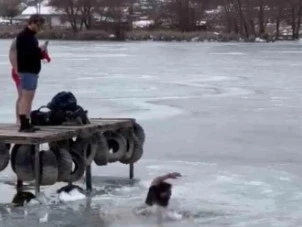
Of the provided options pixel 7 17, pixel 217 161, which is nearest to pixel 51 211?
pixel 217 161

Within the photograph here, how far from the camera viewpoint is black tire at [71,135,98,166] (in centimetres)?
1194

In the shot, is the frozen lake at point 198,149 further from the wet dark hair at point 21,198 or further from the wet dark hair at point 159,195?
the wet dark hair at point 159,195

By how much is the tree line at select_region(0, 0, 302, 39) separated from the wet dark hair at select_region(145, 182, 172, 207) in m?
78.9

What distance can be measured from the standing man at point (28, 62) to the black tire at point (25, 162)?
0.71 ft

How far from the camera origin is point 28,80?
1188cm

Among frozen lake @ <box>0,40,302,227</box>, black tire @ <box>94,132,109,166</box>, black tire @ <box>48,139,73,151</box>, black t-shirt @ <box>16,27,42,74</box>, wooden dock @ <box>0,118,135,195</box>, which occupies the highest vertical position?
black t-shirt @ <box>16,27,42,74</box>

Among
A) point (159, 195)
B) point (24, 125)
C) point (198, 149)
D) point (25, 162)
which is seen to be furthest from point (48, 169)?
point (198, 149)

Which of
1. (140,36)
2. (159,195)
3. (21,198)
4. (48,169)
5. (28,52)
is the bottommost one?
(140,36)

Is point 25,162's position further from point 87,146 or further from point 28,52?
point 28,52

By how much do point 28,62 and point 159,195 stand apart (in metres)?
2.40

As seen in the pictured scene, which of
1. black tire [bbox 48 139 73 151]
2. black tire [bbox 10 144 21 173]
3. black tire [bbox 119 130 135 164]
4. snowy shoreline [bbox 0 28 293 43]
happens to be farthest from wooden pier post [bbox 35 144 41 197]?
snowy shoreline [bbox 0 28 293 43]

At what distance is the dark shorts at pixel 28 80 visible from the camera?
11828 millimetres

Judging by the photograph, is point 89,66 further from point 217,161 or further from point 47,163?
point 47,163

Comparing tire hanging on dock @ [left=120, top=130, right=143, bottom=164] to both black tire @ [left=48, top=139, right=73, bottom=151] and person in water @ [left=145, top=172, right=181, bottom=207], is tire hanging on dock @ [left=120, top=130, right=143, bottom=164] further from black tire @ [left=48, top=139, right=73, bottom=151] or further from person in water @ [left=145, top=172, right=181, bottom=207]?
person in water @ [left=145, top=172, right=181, bottom=207]
